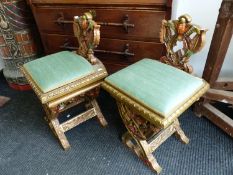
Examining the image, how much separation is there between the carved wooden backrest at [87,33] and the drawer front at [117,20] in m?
0.16

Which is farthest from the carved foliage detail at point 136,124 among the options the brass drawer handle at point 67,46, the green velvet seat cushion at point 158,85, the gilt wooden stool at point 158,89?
the brass drawer handle at point 67,46

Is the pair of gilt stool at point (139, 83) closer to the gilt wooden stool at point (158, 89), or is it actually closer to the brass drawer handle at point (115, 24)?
the gilt wooden stool at point (158, 89)

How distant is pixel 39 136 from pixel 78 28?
0.73 m

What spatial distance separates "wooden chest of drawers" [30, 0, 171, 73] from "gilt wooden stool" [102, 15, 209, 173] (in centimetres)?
16

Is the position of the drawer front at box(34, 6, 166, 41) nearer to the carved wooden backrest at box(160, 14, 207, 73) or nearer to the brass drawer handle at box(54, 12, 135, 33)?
the brass drawer handle at box(54, 12, 135, 33)

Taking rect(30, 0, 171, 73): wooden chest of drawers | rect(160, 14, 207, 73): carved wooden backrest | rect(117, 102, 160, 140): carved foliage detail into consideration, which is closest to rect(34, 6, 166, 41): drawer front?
rect(30, 0, 171, 73): wooden chest of drawers

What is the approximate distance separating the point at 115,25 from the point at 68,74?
16.9 inches

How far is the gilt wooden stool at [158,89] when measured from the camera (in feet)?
2.81

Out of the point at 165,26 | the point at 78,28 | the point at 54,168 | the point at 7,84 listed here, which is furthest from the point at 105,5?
the point at 7,84

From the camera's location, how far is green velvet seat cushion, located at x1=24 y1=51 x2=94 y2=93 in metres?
1.06

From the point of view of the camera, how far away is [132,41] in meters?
1.31

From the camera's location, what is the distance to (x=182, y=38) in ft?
3.41

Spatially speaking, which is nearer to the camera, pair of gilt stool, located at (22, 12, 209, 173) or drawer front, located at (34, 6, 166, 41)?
pair of gilt stool, located at (22, 12, 209, 173)

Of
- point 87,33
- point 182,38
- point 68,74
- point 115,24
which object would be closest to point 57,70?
point 68,74
